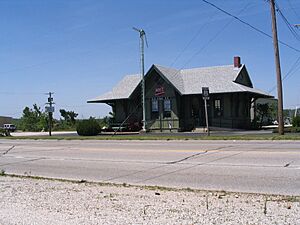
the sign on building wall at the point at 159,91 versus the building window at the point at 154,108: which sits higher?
the sign on building wall at the point at 159,91

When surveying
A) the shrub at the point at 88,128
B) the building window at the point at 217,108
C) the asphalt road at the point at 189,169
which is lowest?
the asphalt road at the point at 189,169

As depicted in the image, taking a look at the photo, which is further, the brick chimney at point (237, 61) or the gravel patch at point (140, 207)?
the brick chimney at point (237, 61)

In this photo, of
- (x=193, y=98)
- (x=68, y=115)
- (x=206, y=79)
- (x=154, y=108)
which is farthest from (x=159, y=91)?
(x=68, y=115)

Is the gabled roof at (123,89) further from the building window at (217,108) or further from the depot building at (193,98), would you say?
the building window at (217,108)

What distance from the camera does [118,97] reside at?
39.3 metres

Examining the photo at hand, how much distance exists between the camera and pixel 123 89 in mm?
41344

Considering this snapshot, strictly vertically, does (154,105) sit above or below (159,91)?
below

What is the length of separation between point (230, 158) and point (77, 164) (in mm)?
5481

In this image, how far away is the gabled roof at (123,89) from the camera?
39.7m

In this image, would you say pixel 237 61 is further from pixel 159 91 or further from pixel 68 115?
pixel 68 115

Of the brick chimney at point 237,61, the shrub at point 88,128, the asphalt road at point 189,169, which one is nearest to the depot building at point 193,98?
the brick chimney at point 237,61

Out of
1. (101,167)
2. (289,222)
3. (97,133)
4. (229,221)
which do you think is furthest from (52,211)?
(97,133)

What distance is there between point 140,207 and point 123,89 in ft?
116

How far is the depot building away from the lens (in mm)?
35156
